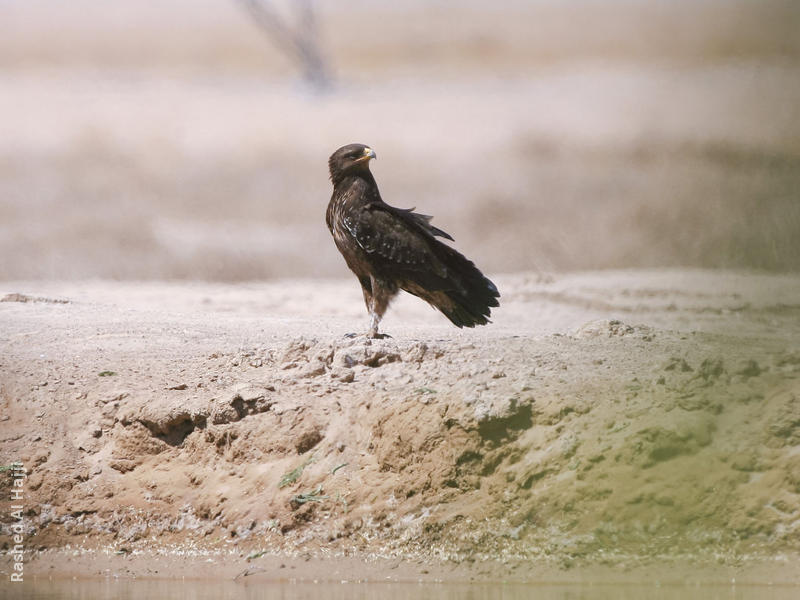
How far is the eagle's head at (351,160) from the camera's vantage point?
9.39 m

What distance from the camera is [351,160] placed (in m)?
9.39

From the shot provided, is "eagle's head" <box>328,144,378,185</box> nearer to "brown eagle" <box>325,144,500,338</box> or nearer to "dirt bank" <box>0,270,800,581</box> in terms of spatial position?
"brown eagle" <box>325,144,500,338</box>

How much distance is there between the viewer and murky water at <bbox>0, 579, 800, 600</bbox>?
640 centimetres

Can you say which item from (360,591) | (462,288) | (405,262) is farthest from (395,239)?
(360,591)

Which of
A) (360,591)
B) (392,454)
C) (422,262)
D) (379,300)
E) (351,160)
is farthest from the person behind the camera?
(351,160)

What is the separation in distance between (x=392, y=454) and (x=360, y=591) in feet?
3.16

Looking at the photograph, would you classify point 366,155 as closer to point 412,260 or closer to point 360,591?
point 412,260

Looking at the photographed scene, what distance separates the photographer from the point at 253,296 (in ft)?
48.1

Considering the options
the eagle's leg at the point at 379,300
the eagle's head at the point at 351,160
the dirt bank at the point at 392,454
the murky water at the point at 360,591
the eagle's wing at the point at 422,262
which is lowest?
the murky water at the point at 360,591

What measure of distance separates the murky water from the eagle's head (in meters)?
3.55

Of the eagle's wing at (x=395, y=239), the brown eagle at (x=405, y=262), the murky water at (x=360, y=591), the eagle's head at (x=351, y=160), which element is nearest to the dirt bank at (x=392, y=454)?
the murky water at (x=360, y=591)

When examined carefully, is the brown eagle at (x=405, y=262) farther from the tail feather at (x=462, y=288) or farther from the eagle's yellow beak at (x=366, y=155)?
the eagle's yellow beak at (x=366, y=155)

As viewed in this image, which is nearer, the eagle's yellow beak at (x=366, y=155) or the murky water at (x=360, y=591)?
the murky water at (x=360, y=591)

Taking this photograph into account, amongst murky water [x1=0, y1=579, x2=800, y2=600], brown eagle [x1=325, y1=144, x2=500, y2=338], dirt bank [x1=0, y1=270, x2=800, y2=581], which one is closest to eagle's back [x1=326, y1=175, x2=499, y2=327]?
brown eagle [x1=325, y1=144, x2=500, y2=338]
